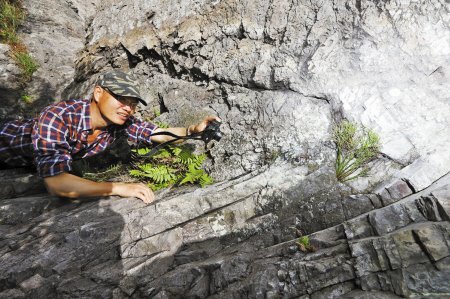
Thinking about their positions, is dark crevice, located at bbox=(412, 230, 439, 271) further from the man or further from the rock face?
the man

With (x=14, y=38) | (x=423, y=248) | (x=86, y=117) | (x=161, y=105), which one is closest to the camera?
(x=423, y=248)

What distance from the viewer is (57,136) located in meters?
4.06

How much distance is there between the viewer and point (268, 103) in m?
5.62

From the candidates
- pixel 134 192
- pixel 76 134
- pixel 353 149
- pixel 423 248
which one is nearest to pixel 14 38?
pixel 76 134

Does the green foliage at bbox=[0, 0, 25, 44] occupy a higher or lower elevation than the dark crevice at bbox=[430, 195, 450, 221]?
higher

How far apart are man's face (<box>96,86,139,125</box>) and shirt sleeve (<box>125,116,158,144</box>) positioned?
95 cm

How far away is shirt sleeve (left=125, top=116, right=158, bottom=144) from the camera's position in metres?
5.52

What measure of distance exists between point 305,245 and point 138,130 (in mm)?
3721

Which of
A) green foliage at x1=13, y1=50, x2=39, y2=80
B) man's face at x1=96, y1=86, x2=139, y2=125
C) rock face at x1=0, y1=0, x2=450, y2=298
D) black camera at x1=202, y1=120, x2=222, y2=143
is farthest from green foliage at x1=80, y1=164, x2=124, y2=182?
green foliage at x1=13, y1=50, x2=39, y2=80

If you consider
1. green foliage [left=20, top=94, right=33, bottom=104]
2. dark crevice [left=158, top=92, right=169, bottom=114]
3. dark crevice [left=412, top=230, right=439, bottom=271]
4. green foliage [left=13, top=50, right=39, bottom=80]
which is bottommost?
dark crevice [left=412, top=230, right=439, bottom=271]

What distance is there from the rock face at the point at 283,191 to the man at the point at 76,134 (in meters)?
0.33

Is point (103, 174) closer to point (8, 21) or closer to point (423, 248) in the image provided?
point (423, 248)

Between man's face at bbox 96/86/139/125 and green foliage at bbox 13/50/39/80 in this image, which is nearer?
man's face at bbox 96/86/139/125

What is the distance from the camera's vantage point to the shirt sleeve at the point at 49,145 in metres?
3.96
